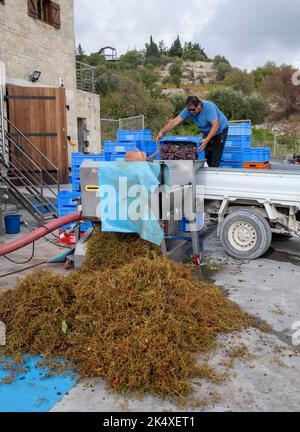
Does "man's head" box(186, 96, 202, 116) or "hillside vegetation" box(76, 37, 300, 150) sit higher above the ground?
"hillside vegetation" box(76, 37, 300, 150)

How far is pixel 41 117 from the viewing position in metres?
11.2

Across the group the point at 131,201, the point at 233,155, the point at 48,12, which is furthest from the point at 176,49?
the point at 131,201

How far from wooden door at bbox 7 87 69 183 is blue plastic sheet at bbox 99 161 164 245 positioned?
7035 mm

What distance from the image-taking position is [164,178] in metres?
5.02

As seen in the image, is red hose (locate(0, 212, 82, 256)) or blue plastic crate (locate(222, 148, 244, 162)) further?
blue plastic crate (locate(222, 148, 244, 162))

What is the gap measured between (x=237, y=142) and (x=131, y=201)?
4.41 metres

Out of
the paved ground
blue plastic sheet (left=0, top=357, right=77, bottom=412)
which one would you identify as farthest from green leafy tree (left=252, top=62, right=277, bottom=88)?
Answer: blue plastic sheet (left=0, top=357, right=77, bottom=412)

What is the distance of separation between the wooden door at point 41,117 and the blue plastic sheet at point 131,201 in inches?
277

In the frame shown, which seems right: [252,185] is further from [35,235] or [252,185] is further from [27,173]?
[27,173]

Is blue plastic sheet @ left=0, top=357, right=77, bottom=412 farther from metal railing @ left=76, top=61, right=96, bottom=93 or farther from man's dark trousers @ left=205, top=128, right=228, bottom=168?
metal railing @ left=76, top=61, right=96, bottom=93

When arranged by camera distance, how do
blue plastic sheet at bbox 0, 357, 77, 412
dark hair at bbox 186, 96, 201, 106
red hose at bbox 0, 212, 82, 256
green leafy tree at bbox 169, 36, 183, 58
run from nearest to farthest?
blue plastic sheet at bbox 0, 357, 77, 412 → red hose at bbox 0, 212, 82, 256 → dark hair at bbox 186, 96, 201, 106 → green leafy tree at bbox 169, 36, 183, 58

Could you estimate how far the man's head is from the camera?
7144mm
